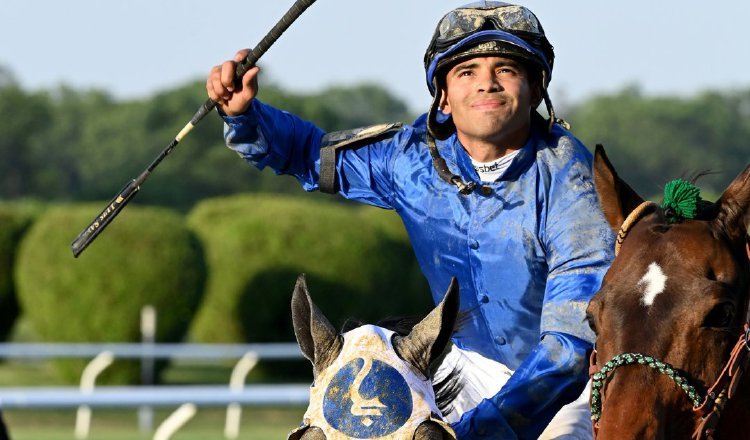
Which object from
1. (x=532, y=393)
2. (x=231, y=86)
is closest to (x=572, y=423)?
(x=532, y=393)

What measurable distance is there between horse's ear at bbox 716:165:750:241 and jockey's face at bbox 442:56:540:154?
0.82 metres

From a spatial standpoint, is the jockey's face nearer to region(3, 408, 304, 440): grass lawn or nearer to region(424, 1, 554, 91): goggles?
region(424, 1, 554, 91): goggles

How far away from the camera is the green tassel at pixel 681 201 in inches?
148

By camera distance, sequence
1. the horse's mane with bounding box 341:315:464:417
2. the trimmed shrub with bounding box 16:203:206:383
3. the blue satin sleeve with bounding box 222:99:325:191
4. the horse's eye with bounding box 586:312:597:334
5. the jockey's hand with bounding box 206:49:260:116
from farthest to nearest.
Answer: the trimmed shrub with bounding box 16:203:206:383
the blue satin sleeve with bounding box 222:99:325:191
the jockey's hand with bounding box 206:49:260:116
the horse's mane with bounding box 341:315:464:417
the horse's eye with bounding box 586:312:597:334

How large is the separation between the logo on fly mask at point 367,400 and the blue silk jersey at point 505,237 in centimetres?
35

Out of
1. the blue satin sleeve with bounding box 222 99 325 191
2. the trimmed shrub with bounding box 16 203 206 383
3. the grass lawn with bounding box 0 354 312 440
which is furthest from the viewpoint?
the trimmed shrub with bounding box 16 203 206 383

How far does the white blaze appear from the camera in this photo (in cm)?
356

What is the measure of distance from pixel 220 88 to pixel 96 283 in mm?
16986

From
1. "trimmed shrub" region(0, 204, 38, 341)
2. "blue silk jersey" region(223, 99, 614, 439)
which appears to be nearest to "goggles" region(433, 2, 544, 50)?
"blue silk jersey" region(223, 99, 614, 439)

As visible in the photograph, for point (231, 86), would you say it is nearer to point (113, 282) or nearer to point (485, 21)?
point (485, 21)

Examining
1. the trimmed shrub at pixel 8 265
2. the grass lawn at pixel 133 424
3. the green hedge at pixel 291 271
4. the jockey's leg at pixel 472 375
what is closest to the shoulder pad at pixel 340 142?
the jockey's leg at pixel 472 375

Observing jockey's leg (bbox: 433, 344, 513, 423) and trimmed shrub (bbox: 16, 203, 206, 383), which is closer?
jockey's leg (bbox: 433, 344, 513, 423)

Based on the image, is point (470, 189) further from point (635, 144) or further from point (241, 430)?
point (635, 144)

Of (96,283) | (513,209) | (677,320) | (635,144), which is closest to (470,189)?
(513,209)
